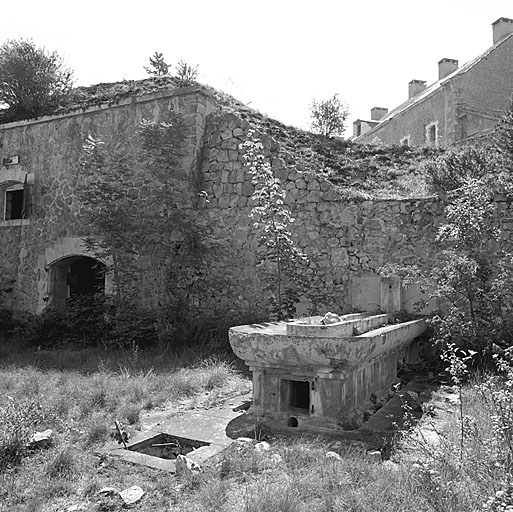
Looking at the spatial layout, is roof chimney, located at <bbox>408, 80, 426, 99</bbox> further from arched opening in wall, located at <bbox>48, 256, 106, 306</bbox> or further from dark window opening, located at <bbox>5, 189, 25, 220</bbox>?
dark window opening, located at <bbox>5, 189, 25, 220</bbox>

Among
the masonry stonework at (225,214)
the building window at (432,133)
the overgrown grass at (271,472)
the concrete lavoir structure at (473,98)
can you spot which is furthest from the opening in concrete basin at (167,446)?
the building window at (432,133)

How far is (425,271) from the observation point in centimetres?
785

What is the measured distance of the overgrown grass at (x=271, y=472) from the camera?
284 cm

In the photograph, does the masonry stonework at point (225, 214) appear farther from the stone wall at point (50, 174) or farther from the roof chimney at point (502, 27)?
the roof chimney at point (502, 27)

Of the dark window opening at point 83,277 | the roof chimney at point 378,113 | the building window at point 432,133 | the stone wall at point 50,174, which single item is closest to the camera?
the stone wall at point 50,174

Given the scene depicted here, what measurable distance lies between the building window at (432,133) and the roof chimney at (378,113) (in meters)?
8.98

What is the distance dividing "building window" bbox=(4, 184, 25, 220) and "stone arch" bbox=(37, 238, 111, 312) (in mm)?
1661

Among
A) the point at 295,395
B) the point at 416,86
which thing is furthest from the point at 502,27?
the point at 295,395

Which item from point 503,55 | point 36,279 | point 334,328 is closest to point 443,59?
point 503,55

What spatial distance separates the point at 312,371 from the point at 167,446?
1.35 m

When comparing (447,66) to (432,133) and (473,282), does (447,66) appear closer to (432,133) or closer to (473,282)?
(432,133)

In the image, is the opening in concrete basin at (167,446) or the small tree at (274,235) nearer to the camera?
the opening in concrete basin at (167,446)

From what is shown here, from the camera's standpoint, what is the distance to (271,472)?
11.0 ft

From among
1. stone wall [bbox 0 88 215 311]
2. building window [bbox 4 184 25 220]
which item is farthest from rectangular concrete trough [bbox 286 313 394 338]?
building window [bbox 4 184 25 220]
